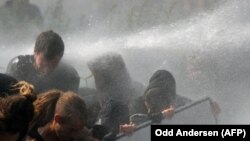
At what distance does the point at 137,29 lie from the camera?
8.73m

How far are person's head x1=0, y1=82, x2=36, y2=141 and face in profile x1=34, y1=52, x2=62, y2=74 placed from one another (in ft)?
3.74

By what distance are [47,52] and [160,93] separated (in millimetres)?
966

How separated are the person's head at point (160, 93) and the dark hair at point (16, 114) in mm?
1655

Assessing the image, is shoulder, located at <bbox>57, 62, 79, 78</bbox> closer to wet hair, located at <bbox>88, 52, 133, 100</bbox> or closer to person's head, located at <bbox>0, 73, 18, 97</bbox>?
wet hair, located at <bbox>88, 52, 133, 100</bbox>

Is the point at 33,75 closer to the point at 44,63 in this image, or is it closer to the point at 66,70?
the point at 44,63

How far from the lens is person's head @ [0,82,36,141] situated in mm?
1964

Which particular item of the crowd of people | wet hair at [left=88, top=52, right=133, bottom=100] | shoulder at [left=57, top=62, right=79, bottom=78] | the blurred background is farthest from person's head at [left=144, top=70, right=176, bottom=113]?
the blurred background

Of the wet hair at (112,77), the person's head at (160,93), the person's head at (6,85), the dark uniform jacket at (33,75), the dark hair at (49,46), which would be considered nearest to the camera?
the person's head at (6,85)

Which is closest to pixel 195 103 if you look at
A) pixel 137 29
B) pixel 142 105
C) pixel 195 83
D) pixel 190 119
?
pixel 190 119

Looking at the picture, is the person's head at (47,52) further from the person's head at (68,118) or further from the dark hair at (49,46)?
the person's head at (68,118)

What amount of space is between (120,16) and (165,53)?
90.2 inches

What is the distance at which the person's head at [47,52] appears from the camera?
3.17 metres

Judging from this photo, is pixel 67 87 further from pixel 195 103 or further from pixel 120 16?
pixel 120 16

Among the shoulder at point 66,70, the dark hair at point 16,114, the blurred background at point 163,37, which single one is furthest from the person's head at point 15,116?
the blurred background at point 163,37
